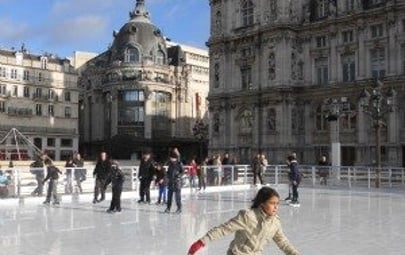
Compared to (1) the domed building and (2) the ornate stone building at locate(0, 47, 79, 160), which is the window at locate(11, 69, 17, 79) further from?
(1) the domed building

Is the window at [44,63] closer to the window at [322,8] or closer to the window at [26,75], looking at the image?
the window at [26,75]

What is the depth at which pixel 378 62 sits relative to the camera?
163ft

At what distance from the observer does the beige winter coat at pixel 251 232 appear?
591 centimetres

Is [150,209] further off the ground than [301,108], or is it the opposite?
[301,108]

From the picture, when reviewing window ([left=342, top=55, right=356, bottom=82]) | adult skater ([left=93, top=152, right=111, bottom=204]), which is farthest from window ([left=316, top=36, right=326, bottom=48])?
adult skater ([left=93, top=152, right=111, bottom=204])

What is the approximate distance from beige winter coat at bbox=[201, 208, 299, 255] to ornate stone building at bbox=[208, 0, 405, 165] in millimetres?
42342

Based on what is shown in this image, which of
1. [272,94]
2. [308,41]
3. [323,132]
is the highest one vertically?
[308,41]

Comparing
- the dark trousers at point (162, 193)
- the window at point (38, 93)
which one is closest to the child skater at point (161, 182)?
the dark trousers at point (162, 193)

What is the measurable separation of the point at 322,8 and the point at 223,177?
26494 millimetres

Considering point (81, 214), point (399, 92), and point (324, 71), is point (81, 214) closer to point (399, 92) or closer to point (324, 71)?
point (399, 92)

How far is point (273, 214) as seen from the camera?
19.5 ft

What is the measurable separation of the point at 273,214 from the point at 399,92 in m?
44.0

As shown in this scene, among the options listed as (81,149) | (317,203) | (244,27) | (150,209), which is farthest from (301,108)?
(81,149)

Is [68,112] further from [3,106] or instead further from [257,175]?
[257,175]
